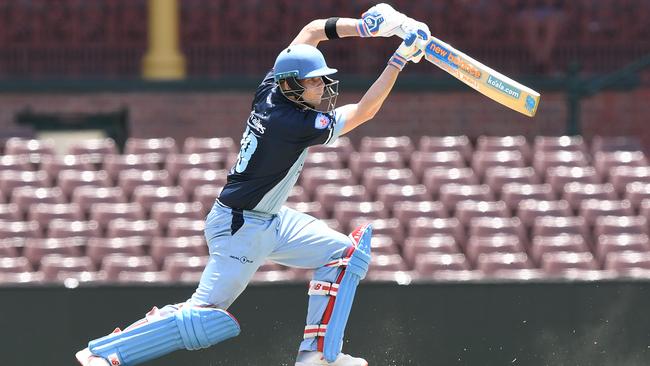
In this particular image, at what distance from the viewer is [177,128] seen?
12625 mm

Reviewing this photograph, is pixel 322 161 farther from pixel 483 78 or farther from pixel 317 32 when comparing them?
pixel 483 78

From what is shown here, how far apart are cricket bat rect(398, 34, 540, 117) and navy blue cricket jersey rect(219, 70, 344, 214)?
588 millimetres

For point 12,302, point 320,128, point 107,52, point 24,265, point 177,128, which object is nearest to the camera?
point 320,128

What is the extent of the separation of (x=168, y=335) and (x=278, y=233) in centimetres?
66

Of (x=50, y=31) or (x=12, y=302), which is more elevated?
(x=50, y=31)

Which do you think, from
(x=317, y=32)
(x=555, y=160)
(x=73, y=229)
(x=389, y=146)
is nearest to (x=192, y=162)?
(x=73, y=229)

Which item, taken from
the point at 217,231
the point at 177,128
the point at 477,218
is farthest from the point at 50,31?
the point at 217,231

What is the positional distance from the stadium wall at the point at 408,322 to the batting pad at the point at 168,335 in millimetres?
871

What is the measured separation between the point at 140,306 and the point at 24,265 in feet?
9.44

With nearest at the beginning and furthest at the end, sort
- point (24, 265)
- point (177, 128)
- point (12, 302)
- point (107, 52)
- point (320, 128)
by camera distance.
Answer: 1. point (320, 128)
2. point (12, 302)
3. point (24, 265)
4. point (177, 128)
5. point (107, 52)

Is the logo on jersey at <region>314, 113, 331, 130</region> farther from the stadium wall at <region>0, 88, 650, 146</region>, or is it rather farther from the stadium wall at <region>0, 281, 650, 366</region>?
the stadium wall at <region>0, 88, 650, 146</region>

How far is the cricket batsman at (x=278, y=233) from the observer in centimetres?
632

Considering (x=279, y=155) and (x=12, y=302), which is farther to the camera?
(x=12, y=302)

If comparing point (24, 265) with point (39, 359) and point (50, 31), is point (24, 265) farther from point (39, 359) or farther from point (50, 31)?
point (50, 31)
